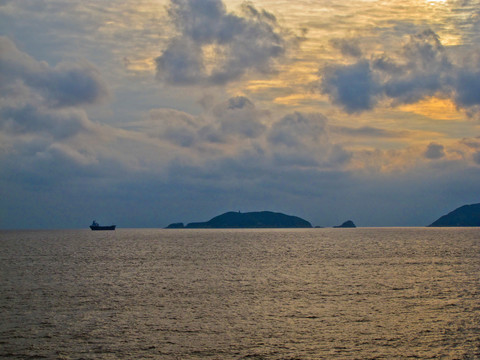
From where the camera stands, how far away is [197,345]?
42500mm

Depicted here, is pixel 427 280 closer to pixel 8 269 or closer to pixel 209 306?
pixel 209 306

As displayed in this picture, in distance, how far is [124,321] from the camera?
51781mm

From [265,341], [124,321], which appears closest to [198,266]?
[124,321]

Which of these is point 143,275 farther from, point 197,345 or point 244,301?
point 197,345

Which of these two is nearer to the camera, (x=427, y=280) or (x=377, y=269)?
(x=427, y=280)

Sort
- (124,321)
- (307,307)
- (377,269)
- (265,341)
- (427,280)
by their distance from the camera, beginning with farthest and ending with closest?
1. (377,269)
2. (427,280)
3. (307,307)
4. (124,321)
5. (265,341)

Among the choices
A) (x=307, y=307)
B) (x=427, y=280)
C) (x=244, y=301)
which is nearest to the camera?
(x=307, y=307)

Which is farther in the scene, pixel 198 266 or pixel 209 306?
pixel 198 266

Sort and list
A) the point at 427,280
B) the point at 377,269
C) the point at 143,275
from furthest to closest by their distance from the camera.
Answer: the point at 377,269 < the point at 143,275 < the point at 427,280

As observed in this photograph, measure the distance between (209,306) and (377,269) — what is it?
2234 inches

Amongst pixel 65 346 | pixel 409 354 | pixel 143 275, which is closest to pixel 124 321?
pixel 65 346

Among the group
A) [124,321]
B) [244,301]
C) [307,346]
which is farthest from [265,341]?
[244,301]

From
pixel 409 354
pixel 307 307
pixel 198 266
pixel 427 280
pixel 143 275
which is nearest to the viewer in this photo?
pixel 409 354

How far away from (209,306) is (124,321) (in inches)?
492
